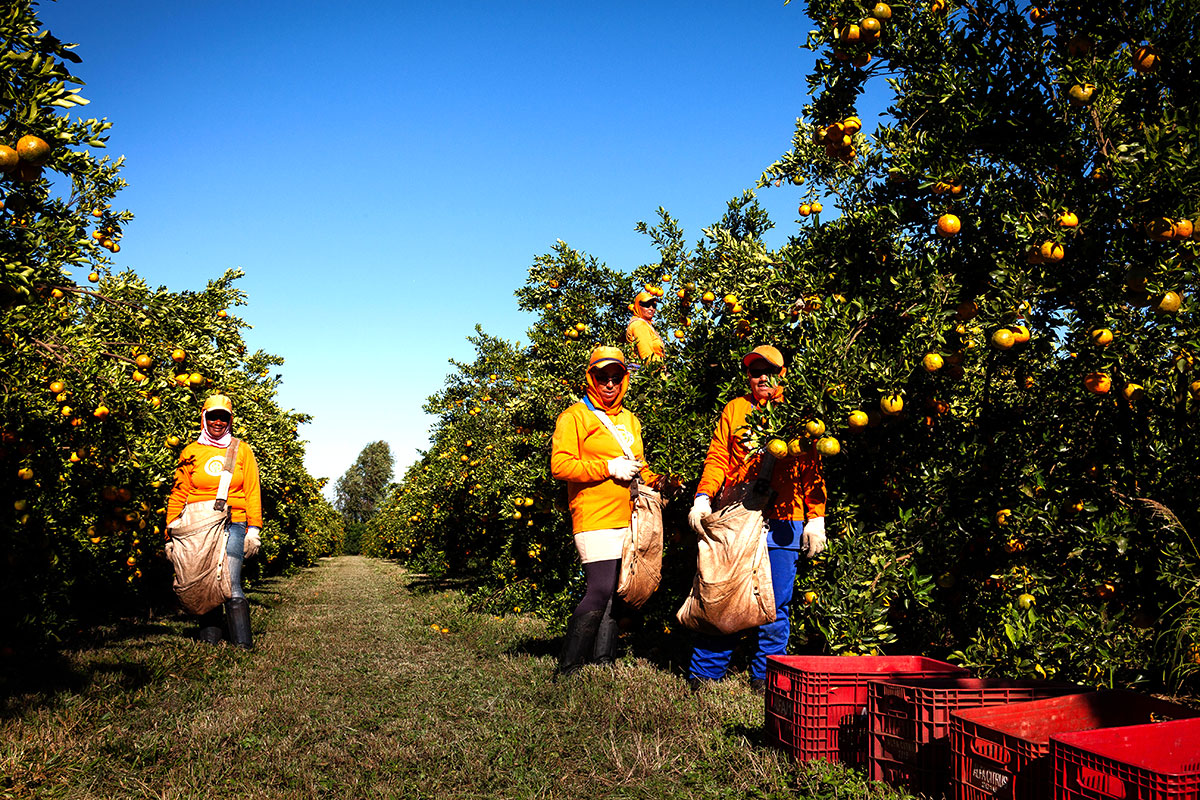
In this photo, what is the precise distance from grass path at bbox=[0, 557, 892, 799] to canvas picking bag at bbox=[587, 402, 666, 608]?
1.72 ft

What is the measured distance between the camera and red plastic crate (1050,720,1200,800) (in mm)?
1724

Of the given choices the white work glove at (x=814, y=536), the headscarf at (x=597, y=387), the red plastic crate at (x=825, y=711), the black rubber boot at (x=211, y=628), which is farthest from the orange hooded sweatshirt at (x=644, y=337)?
the black rubber boot at (x=211, y=628)

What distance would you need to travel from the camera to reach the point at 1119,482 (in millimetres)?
3432

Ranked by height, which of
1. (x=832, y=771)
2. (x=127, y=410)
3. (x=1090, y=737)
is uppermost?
(x=127, y=410)

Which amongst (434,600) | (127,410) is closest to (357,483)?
(434,600)

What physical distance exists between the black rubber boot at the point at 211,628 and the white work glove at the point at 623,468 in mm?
4114

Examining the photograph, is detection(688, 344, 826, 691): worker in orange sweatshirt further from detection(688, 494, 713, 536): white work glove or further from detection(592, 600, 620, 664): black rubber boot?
detection(592, 600, 620, 664): black rubber boot

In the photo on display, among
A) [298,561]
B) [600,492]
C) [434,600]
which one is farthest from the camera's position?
[298,561]

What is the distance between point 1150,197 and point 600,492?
3.17 m

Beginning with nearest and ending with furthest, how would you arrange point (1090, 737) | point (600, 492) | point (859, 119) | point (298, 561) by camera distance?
point (1090, 737) → point (859, 119) → point (600, 492) → point (298, 561)

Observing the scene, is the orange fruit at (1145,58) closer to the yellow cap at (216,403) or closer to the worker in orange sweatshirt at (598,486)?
the worker in orange sweatshirt at (598,486)

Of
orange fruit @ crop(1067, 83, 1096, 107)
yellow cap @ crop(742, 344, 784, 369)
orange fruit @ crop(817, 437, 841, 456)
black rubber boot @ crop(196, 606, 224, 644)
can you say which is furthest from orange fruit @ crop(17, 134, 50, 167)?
black rubber boot @ crop(196, 606, 224, 644)

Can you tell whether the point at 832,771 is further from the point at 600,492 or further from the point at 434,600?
the point at 434,600

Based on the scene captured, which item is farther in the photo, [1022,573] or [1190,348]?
[1022,573]
